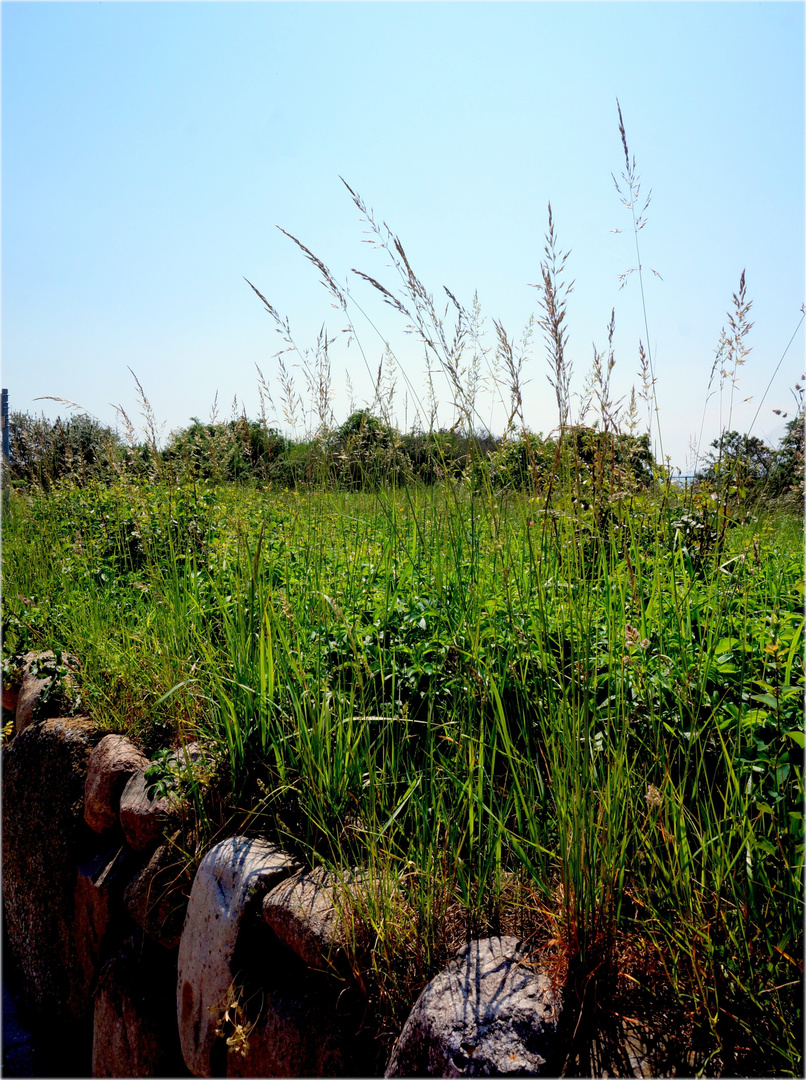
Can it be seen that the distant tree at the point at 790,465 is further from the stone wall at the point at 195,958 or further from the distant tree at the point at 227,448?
the distant tree at the point at 227,448

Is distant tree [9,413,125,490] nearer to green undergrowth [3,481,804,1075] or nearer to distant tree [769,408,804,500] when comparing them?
green undergrowth [3,481,804,1075]

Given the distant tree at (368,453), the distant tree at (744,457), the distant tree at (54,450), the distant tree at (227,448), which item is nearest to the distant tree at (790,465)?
the distant tree at (744,457)

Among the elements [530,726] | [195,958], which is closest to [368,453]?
[530,726]

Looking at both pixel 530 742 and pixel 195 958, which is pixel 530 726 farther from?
pixel 195 958

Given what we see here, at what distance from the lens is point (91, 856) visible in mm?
2373

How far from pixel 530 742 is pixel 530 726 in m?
0.09

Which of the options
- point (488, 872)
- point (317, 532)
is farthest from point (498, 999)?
point (317, 532)

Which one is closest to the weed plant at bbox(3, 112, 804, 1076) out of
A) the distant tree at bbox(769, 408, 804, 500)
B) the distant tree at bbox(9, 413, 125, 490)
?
the distant tree at bbox(769, 408, 804, 500)

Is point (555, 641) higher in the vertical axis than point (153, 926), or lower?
higher

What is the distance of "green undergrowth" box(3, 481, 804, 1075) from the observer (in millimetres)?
1182

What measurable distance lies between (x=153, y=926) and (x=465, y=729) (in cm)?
122

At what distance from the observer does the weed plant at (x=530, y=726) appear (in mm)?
1185

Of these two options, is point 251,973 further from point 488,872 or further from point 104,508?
point 104,508

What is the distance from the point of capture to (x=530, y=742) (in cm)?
183
